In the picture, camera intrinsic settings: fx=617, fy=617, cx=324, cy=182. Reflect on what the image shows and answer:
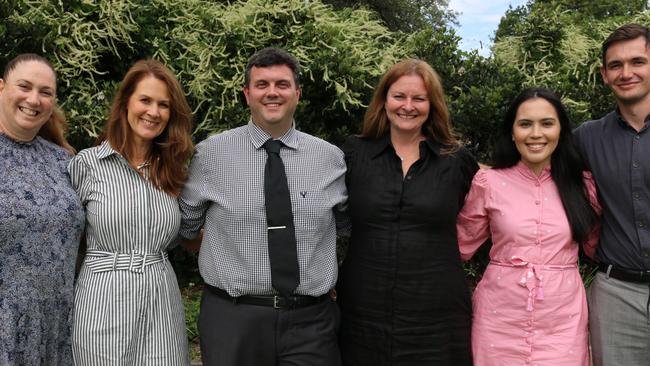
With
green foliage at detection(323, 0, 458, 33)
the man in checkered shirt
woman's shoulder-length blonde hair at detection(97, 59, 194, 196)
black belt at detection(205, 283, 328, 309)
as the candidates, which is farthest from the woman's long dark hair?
green foliage at detection(323, 0, 458, 33)

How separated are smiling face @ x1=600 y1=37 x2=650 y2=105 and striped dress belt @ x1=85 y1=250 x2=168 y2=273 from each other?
269cm

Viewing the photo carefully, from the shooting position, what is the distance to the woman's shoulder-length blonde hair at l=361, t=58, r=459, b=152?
11.3 feet

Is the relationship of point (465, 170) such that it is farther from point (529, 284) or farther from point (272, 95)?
point (272, 95)

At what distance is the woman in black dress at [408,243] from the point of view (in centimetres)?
331

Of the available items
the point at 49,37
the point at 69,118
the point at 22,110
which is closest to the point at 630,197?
the point at 22,110

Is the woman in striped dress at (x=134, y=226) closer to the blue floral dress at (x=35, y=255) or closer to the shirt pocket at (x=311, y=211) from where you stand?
the blue floral dress at (x=35, y=255)

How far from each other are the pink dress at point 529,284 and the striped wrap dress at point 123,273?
65.7 inches

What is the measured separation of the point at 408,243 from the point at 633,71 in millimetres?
1528

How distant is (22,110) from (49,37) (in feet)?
7.27

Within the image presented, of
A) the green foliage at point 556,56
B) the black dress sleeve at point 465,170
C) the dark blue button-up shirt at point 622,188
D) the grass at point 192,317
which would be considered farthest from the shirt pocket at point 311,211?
the green foliage at point 556,56

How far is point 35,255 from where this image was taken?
2.86 meters

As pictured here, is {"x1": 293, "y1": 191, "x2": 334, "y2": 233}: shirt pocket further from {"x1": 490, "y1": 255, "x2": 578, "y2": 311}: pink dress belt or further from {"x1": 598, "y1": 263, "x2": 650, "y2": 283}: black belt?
{"x1": 598, "y1": 263, "x2": 650, "y2": 283}: black belt

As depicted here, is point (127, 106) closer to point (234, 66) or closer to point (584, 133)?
point (234, 66)

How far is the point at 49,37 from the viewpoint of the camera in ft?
16.2
